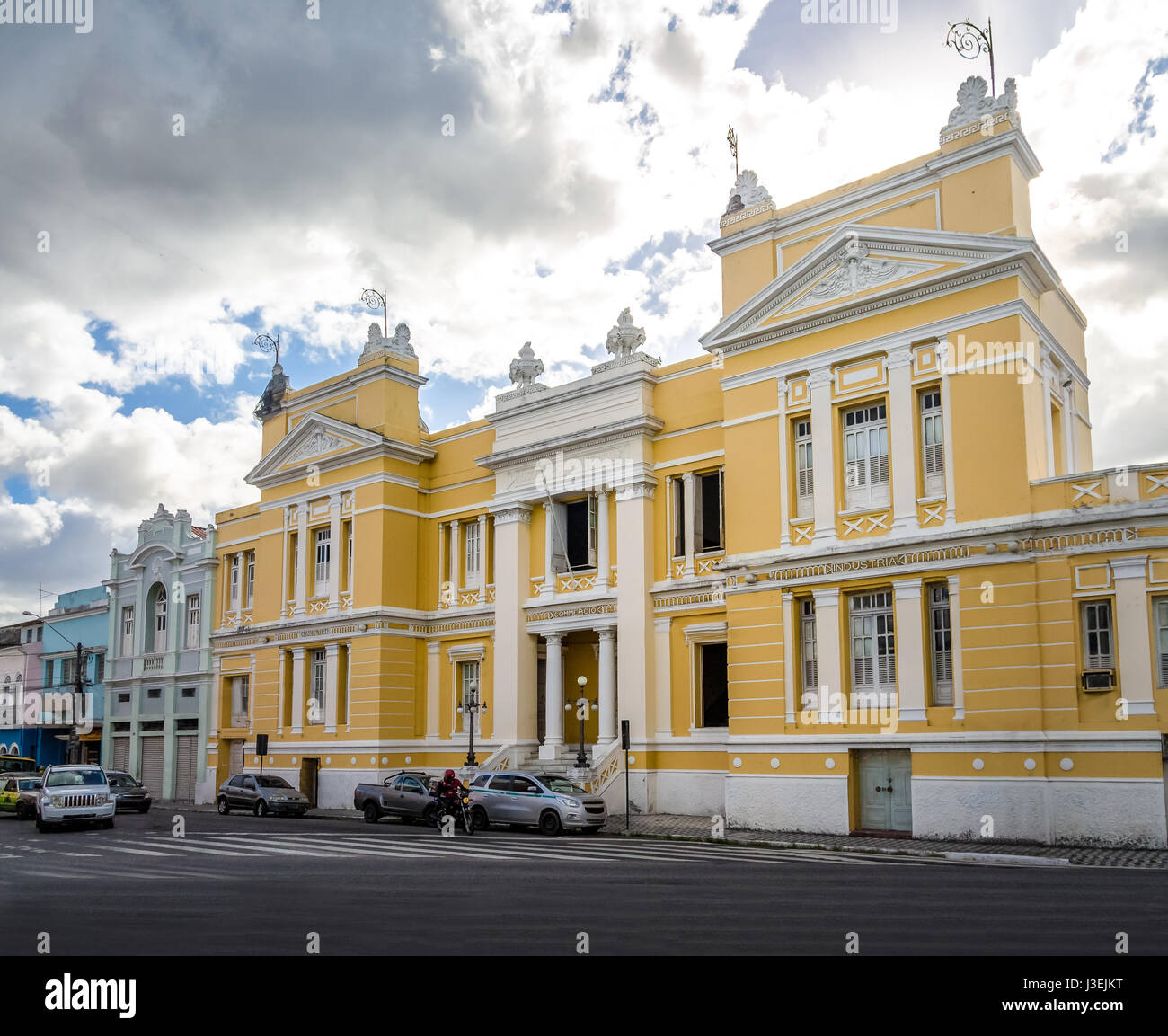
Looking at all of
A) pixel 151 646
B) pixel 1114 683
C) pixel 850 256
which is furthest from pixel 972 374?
pixel 151 646

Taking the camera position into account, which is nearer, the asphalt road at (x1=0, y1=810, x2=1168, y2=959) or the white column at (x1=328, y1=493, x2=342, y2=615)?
the asphalt road at (x1=0, y1=810, x2=1168, y2=959)

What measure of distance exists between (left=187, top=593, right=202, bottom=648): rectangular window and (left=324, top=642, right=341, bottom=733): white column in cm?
976

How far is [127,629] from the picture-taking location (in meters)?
49.2

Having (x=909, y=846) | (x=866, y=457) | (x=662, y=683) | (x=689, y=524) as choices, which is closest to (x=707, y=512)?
(x=689, y=524)

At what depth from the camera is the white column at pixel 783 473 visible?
2577 cm

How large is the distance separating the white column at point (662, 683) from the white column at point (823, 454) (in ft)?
21.1

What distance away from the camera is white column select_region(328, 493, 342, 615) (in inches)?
1483

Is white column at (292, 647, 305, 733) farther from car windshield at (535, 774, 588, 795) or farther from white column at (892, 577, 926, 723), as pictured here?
white column at (892, 577, 926, 723)

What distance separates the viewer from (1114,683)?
68.3 ft

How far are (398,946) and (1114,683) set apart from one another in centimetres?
1563

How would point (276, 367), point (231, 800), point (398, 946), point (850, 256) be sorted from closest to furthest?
1. point (398, 946)
2. point (850, 256)
3. point (231, 800)
4. point (276, 367)

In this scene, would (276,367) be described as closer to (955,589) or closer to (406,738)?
(406,738)

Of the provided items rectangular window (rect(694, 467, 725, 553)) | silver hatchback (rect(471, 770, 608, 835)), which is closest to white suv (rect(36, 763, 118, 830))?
silver hatchback (rect(471, 770, 608, 835))

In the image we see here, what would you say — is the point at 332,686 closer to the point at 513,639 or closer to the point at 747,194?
the point at 513,639
